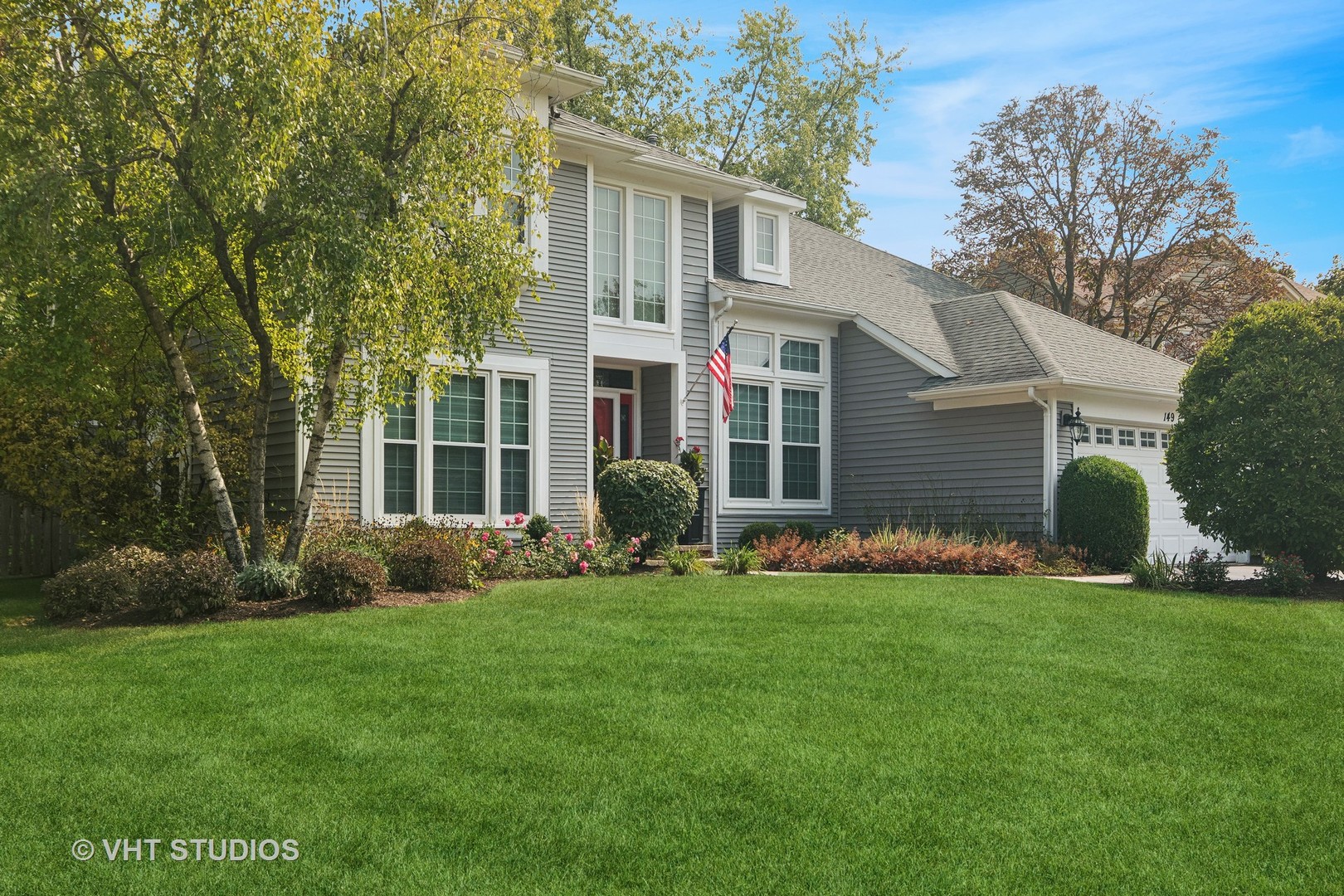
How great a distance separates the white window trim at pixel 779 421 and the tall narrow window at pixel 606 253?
8.44 ft

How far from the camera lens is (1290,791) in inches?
193

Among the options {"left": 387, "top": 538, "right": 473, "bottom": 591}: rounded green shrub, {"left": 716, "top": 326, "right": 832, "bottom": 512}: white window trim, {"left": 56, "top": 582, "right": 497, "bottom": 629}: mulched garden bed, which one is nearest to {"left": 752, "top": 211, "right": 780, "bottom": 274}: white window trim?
{"left": 716, "top": 326, "right": 832, "bottom": 512}: white window trim

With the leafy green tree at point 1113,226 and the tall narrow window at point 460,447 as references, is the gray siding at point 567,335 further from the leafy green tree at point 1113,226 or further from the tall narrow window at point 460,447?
the leafy green tree at point 1113,226

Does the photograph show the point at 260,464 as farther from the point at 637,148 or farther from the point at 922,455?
the point at 922,455

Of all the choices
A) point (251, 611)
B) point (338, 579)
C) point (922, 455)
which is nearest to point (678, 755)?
point (338, 579)

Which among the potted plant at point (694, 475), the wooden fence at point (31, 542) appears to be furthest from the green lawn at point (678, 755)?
the wooden fence at point (31, 542)

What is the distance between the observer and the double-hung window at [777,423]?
17156 mm

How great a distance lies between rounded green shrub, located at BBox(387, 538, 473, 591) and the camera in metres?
10.8

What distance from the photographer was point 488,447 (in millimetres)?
14039

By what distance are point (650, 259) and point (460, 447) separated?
437 cm

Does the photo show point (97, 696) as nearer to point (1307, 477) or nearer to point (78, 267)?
point (78, 267)

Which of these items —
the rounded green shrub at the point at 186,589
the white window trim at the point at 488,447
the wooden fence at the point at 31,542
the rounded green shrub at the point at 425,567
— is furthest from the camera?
the wooden fence at the point at 31,542

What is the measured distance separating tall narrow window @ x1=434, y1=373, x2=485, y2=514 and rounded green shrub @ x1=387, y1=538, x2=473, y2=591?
2625 millimetres

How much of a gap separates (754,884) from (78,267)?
8.26 m
